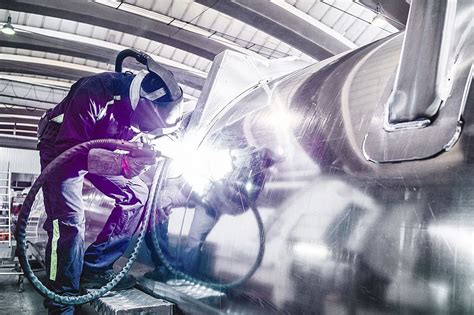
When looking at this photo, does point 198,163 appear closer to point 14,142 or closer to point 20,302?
point 20,302

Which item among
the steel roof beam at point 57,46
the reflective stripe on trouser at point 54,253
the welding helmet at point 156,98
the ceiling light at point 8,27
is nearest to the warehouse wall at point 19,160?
the steel roof beam at point 57,46

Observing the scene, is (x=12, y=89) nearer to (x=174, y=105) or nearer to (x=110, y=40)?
(x=110, y=40)

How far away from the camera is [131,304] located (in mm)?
1821

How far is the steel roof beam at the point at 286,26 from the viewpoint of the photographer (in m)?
7.70

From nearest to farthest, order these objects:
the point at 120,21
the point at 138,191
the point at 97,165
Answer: the point at 97,165 → the point at 138,191 → the point at 120,21

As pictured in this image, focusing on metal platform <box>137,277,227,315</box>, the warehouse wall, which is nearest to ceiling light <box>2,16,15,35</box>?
metal platform <box>137,277,227,315</box>

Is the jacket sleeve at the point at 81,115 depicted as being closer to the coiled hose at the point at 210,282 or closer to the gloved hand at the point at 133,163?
the gloved hand at the point at 133,163

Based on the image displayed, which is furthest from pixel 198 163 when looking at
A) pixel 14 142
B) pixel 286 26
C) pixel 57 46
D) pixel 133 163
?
pixel 14 142

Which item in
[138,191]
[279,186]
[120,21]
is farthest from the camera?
[120,21]

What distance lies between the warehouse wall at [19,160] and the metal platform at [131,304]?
2094 centimetres

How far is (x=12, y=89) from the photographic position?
12242mm

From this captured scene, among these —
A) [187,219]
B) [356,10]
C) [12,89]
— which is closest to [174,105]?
[187,219]

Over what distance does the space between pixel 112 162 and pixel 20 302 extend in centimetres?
242

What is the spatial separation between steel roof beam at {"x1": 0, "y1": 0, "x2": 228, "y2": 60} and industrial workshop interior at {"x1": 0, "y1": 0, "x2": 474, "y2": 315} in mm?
6135
